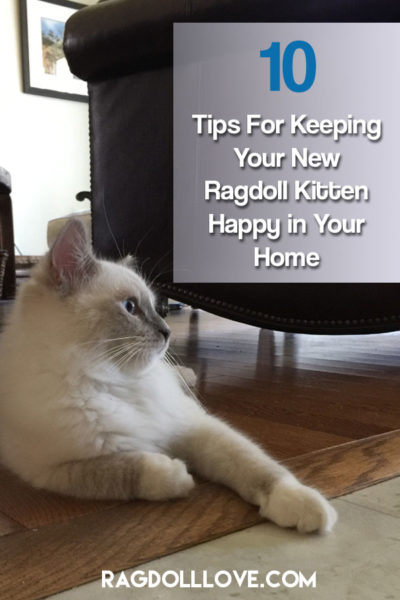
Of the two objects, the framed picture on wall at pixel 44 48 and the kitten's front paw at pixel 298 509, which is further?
the framed picture on wall at pixel 44 48

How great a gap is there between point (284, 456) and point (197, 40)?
1.16 m

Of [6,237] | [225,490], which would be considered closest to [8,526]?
[225,490]

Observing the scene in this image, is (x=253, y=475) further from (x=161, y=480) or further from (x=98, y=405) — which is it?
(x=98, y=405)

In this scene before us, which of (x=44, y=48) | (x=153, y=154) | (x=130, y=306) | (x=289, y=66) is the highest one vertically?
(x=44, y=48)

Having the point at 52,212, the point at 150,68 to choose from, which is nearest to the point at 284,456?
the point at 150,68

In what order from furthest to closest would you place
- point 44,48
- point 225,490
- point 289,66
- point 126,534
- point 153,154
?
point 44,48 → point 153,154 → point 289,66 → point 225,490 → point 126,534

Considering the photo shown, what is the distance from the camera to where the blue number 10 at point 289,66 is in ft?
5.50

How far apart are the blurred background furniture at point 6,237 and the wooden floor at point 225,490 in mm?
916

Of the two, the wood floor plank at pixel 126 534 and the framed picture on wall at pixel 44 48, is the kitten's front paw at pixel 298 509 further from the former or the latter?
the framed picture on wall at pixel 44 48

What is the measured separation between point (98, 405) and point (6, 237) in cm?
211

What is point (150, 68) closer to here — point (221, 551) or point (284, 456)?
point (284, 456)

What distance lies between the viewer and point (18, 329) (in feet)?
3.36

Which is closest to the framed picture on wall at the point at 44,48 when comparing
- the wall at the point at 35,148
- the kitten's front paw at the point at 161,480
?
the wall at the point at 35,148

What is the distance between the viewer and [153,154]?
1.89 metres
